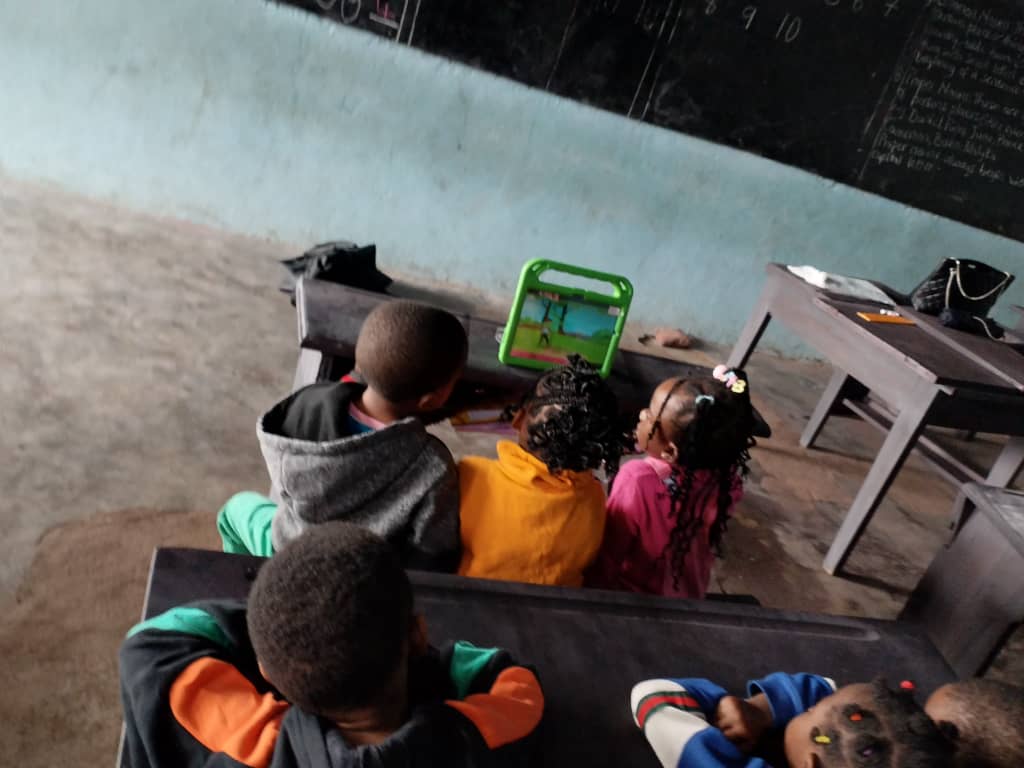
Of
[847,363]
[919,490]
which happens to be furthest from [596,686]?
[919,490]

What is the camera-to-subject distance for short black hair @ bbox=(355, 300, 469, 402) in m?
1.29

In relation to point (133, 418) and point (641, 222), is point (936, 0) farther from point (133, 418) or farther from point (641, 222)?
point (133, 418)

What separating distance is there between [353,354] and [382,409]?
454 millimetres

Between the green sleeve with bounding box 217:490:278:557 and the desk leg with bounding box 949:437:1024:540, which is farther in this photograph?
the desk leg with bounding box 949:437:1024:540

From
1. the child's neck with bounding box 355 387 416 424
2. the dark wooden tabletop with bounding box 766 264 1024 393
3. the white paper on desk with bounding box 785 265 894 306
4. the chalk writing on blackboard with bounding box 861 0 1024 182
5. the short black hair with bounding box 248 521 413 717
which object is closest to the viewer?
the short black hair with bounding box 248 521 413 717

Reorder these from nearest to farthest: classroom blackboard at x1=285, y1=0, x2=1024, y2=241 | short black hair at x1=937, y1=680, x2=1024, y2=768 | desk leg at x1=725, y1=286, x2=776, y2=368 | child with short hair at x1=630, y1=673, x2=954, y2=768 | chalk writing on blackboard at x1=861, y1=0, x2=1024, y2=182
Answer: child with short hair at x1=630, y1=673, x2=954, y2=768
short black hair at x1=937, y1=680, x2=1024, y2=768
desk leg at x1=725, y1=286, x2=776, y2=368
classroom blackboard at x1=285, y1=0, x2=1024, y2=241
chalk writing on blackboard at x1=861, y1=0, x2=1024, y2=182

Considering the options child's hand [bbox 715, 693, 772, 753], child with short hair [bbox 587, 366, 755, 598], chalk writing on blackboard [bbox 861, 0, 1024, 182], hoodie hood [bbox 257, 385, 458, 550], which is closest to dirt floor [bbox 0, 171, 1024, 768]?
hoodie hood [bbox 257, 385, 458, 550]

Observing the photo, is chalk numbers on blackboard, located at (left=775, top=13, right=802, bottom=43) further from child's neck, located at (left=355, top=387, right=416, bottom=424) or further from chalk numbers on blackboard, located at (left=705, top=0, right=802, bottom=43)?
child's neck, located at (left=355, top=387, right=416, bottom=424)

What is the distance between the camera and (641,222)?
427cm

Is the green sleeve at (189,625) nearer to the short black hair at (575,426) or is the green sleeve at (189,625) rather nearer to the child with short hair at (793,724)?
the child with short hair at (793,724)

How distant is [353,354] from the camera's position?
1.77 metres

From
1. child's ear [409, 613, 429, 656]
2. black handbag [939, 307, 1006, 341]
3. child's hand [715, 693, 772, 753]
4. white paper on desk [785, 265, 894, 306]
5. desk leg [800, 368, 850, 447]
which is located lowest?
desk leg [800, 368, 850, 447]

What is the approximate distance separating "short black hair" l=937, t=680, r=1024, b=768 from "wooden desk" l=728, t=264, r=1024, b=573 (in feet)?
5.09

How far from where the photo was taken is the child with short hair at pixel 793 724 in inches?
31.3
